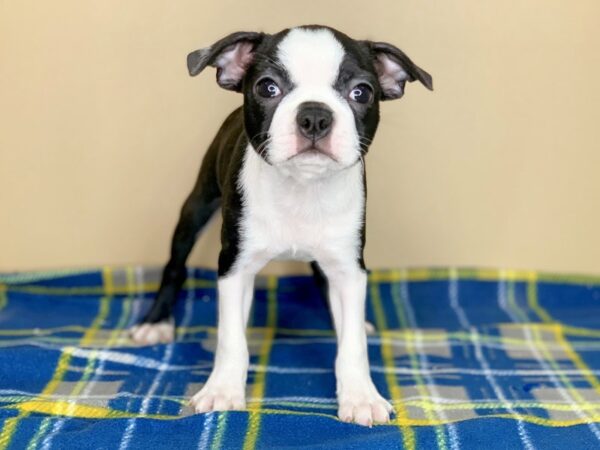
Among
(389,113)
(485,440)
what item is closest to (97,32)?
(389,113)

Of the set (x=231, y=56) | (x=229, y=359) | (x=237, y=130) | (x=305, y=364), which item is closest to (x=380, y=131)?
(x=237, y=130)

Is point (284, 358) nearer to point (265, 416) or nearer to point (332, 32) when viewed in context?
point (265, 416)

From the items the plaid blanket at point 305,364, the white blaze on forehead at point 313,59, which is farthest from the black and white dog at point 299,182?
the plaid blanket at point 305,364

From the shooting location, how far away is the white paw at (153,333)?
11.0ft

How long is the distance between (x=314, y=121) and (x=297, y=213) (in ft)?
1.58

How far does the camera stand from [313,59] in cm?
242

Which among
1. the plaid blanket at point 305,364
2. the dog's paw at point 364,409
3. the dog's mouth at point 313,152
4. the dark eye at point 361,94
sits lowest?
the plaid blanket at point 305,364

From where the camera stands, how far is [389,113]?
A: 12.2 feet

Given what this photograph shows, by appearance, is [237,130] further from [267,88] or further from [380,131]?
[380,131]

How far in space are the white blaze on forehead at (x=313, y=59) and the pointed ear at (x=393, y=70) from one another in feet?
0.80

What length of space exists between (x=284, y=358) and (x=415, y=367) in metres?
0.50

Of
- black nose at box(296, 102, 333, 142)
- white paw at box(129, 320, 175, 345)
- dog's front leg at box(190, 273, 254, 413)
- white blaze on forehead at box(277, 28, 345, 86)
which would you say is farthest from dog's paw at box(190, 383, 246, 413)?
white blaze on forehead at box(277, 28, 345, 86)

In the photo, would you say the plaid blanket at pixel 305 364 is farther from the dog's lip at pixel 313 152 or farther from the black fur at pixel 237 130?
the dog's lip at pixel 313 152

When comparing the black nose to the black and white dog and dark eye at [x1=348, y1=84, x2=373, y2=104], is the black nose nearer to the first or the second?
the black and white dog
